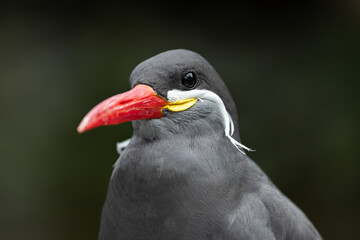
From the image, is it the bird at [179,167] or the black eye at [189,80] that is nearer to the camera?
the bird at [179,167]

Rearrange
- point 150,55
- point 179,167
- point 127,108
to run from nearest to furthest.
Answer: point 127,108, point 179,167, point 150,55

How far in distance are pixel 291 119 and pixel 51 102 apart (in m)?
2.93

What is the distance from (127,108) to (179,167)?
44 cm

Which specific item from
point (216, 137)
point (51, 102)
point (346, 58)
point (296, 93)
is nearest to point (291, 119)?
point (296, 93)

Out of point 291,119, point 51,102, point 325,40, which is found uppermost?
point 325,40

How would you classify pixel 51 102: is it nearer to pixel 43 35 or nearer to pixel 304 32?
pixel 43 35

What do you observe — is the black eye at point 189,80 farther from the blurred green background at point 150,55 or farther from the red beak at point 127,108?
the blurred green background at point 150,55

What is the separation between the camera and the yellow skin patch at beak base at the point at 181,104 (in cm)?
312

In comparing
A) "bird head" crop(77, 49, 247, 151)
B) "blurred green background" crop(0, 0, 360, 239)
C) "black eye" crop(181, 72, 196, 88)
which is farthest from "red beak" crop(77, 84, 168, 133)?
"blurred green background" crop(0, 0, 360, 239)

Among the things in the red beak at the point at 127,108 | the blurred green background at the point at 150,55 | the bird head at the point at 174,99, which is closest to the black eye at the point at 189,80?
the bird head at the point at 174,99

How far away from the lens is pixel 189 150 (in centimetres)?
310

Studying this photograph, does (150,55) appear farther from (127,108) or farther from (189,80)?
(127,108)

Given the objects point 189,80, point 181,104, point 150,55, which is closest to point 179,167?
point 181,104

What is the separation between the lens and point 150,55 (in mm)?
6723
